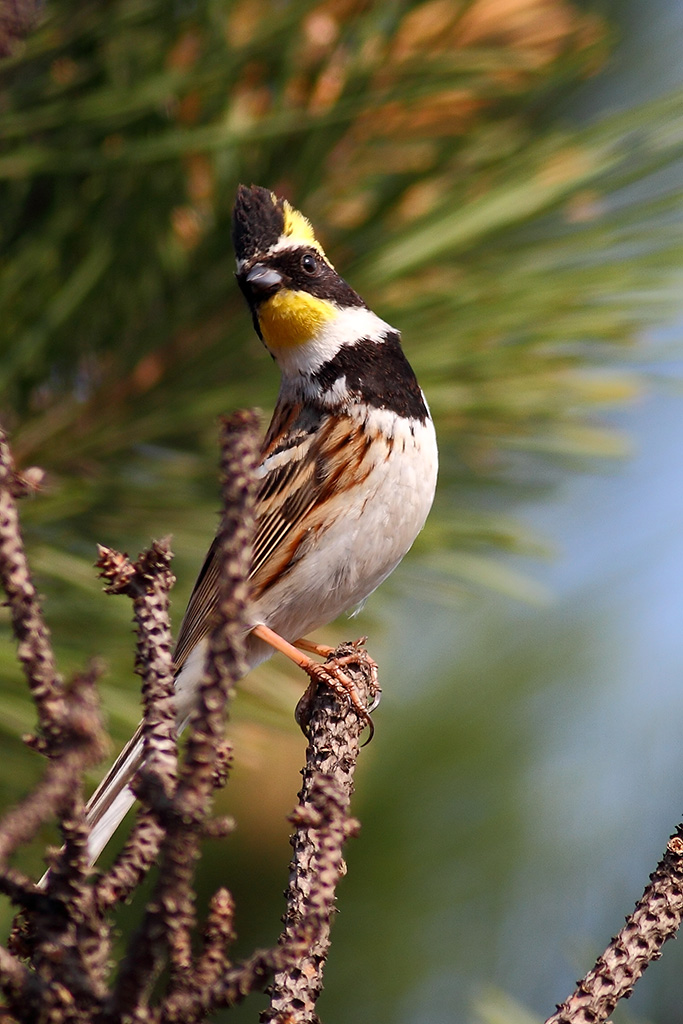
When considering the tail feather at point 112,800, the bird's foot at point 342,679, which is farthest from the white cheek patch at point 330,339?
the tail feather at point 112,800

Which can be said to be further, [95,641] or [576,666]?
[576,666]

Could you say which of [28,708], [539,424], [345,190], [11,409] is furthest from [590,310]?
[28,708]

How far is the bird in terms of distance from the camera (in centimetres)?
237

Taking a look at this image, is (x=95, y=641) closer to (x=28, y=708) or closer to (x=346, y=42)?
(x=28, y=708)

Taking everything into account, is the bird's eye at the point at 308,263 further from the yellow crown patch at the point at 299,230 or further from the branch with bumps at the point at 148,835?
the branch with bumps at the point at 148,835

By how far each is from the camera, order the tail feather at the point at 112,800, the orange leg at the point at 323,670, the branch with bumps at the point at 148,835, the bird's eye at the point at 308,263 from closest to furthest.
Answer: the branch with bumps at the point at 148,835 → the orange leg at the point at 323,670 → the tail feather at the point at 112,800 → the bird's eye at the point at 308,263

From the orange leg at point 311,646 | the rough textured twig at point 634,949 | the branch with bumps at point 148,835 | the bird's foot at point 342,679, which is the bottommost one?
the branch with bumps at point 148,835

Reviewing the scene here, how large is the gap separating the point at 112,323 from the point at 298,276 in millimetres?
468

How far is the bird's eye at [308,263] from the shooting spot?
96.5 inches

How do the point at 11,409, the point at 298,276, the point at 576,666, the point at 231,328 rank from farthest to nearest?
the point at 576,666 → the point at 298,276 → the point at 231,328 → the point at 11,409

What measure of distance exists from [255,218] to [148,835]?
5.11ft

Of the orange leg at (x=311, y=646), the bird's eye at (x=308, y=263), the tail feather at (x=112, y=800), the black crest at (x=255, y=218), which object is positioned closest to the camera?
the tail feather at (x=112, y=800)

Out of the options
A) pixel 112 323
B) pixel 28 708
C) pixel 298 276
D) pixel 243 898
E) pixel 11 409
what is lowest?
pixel 28 708

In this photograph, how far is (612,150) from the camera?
219 cm
